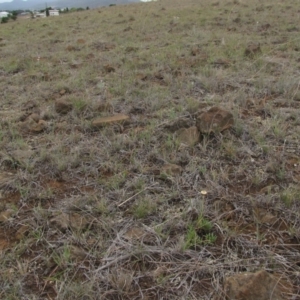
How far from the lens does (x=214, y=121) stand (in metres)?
2.08

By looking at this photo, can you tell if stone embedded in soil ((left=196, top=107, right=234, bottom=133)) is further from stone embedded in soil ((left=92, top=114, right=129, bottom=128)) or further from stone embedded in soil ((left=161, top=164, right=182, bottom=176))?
stone embedded in soil ((left=92, top=114, right=129, bottom=128))

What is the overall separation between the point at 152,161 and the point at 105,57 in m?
2.70

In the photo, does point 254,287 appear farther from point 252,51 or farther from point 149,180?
point 252,51

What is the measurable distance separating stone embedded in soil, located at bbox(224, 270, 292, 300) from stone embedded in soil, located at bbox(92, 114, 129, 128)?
1.52 m

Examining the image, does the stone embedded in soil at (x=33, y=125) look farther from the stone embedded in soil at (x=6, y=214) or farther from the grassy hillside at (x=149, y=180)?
the stone embedded in soil at (x=6, y=214)

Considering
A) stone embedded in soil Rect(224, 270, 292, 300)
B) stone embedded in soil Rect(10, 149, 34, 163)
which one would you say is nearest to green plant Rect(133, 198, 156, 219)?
stone embedded in soil Rect(224, 270, 292, 300)

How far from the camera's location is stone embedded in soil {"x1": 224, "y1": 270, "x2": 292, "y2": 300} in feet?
3.58

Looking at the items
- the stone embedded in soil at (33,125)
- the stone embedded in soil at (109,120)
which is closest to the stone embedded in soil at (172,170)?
the stone embedded in soil at (109,120)

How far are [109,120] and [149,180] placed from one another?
810 millimetres

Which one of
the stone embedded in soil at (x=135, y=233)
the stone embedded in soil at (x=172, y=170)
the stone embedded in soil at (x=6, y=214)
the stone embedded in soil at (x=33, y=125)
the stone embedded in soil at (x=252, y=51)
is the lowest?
the stone embedded in soil at (x=135, y=233)

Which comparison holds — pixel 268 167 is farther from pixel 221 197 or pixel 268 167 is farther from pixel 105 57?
pixel 105 57

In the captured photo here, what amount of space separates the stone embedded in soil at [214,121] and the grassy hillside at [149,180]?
0.04 m

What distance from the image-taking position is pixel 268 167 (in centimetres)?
179

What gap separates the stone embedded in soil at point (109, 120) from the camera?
7.82 ft
